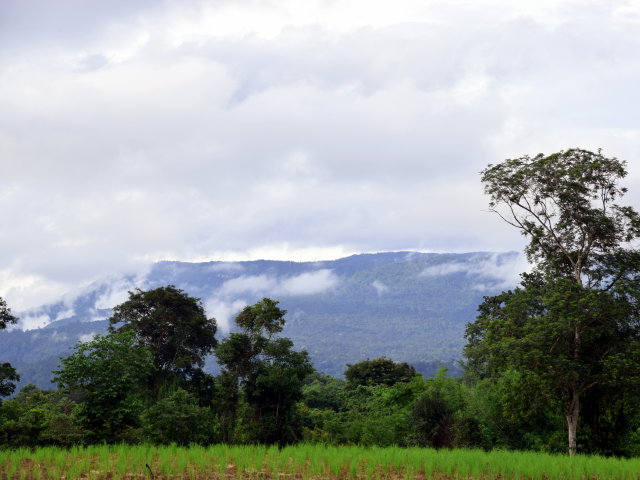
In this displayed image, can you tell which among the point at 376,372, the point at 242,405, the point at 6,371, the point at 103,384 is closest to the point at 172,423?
the point at 103,384

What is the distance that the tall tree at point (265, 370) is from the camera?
3750 centimetres

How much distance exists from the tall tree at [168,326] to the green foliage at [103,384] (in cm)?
2522

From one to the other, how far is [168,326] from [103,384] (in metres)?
28.3

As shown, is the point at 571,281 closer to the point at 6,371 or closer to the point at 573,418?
the point at 573,418

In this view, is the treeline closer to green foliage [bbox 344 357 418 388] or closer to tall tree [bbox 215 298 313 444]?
tall tree [bbox 215 298 313 444]

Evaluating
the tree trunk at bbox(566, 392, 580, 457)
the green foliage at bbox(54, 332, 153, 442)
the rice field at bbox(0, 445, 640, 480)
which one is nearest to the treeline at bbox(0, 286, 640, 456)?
the green foliage at bbox(54, 332, 153, 442)

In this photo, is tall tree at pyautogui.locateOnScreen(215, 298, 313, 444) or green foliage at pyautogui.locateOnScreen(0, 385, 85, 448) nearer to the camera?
green foliage at pyautogui.locateOnScreen(0, 385, 85, 448)

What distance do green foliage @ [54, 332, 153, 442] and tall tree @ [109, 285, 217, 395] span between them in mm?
25223

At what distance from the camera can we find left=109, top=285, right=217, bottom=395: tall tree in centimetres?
5144

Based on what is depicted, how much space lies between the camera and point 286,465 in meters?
12.1

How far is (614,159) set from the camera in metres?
25.1

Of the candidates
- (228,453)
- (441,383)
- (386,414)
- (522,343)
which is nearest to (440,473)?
(228,453)

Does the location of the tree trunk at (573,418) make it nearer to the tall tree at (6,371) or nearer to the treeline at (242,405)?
the treeline at (242,405)

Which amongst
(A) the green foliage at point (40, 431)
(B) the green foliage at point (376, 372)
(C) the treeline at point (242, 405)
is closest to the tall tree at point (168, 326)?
(C) the treeline at point (242, 405)
